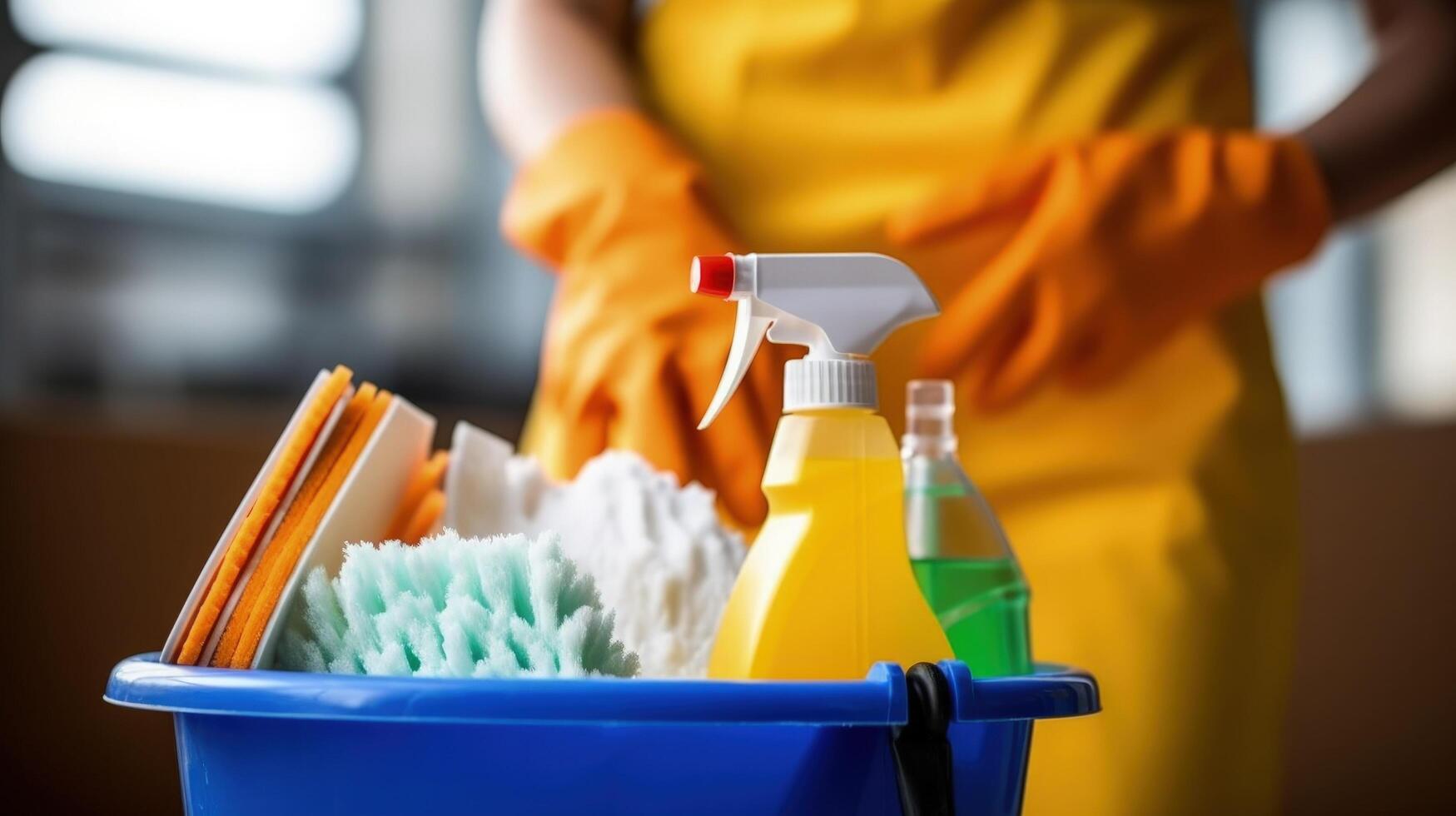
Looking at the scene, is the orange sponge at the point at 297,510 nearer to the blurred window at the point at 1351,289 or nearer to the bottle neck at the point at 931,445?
the bottle neck at the point at 931,445

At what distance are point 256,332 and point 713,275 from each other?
1.72 metres

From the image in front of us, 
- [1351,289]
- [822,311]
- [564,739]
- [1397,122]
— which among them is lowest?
[564,739]

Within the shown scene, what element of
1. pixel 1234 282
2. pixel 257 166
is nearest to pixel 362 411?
pixel 1234 282

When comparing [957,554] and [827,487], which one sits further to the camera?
[957,554]

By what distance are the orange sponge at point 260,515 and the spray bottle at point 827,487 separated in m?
0.11

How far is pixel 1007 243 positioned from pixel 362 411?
406 mm

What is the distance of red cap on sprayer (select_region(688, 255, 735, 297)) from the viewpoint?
0.34 m

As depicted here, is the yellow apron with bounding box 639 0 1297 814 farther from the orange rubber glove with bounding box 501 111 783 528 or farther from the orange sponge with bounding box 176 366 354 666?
the orange sponge with bounding box 176 366 354 666

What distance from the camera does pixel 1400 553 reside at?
67.4 inches

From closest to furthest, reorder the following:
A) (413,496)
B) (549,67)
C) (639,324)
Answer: (413,496), (639,324), (549,67)

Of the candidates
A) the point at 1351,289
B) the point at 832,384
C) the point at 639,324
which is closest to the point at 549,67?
the point at 639,324

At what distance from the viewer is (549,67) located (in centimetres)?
71

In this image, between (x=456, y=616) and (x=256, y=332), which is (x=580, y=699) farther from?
(x=256, y=332)

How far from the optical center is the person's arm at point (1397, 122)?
70cm
